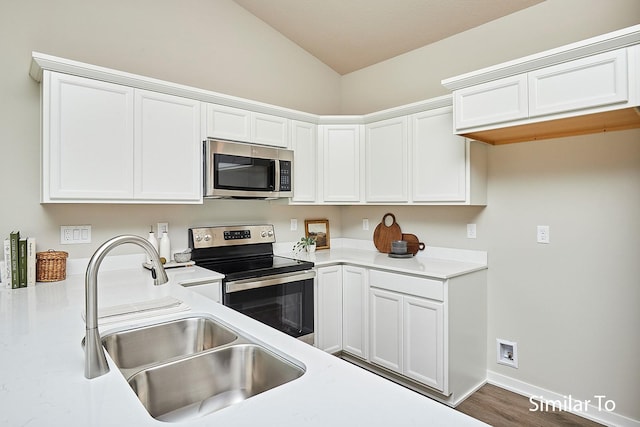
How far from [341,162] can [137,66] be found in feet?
5.79

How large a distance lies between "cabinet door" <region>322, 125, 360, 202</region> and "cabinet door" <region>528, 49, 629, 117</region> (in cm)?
157

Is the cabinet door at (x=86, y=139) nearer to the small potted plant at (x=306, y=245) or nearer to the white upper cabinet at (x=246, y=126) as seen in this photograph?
the white upper cabinet at (x=246, y=126)

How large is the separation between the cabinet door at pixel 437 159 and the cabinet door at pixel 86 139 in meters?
2.02

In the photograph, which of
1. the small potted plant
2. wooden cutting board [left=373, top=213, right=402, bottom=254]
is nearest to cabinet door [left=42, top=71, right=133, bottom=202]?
the small potted plant

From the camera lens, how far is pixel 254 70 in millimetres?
3311

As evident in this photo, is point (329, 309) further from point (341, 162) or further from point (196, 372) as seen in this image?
point (196, 372)

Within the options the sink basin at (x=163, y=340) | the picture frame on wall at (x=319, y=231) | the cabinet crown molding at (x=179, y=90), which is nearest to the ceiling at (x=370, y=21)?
the cabinet crown molding at (x=179, y=90)

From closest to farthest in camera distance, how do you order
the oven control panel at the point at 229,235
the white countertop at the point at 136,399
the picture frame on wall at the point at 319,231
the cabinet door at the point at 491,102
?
the white countertop at the point at 136,399 < the cabinet door at the point at 491,102 < the oven control panel at the point at 229,235 < the picture frame on wall at the point at 319,231

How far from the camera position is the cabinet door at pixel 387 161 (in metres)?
3.01

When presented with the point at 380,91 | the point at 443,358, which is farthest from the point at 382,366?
the point at 380,91

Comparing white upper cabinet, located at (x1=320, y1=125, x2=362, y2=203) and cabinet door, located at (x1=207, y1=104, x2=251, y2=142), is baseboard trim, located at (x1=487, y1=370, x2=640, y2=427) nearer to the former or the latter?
white upper cabinet, located at (x1=320, y1=125, x2=362, y2=203)

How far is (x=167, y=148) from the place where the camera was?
7.91ft

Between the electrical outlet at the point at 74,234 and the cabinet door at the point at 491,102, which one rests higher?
the cabinet door at the point at 491,102

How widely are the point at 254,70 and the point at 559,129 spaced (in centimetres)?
243
